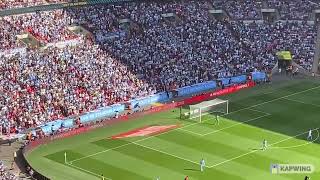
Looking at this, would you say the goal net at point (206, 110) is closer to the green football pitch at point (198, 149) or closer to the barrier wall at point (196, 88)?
the green football pitch at point (198, 149)

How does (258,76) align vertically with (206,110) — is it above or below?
above

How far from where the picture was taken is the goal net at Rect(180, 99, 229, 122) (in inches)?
2677

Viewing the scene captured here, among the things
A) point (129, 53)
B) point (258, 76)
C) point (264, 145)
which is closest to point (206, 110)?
point (264, 145)

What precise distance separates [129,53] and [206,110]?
1631 cm

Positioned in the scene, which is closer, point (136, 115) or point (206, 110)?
point (136, 115)

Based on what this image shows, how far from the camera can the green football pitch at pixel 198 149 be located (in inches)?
2117

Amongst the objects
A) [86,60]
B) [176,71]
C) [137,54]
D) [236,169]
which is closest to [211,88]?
[176,71]

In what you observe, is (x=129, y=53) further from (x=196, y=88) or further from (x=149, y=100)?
(x=149, y=100)

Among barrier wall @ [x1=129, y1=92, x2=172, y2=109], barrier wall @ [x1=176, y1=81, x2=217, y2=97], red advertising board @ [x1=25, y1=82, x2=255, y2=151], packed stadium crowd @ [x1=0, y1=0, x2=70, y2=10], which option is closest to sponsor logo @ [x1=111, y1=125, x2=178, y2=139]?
red advertising board @ [x1=25, y1=82, x2=255, y2=151]

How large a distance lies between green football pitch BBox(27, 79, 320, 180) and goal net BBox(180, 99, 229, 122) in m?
0.72

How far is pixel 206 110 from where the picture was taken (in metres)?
69.0

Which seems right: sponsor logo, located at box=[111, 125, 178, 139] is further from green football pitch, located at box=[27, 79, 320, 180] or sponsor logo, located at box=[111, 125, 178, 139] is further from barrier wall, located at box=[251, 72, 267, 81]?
barrier wall, located at box=[251, 72, 267, 81]

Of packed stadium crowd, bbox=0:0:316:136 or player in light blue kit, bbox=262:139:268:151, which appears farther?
packed stadium crowd, bbox=0:0:316:136

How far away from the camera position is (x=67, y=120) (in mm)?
65375
